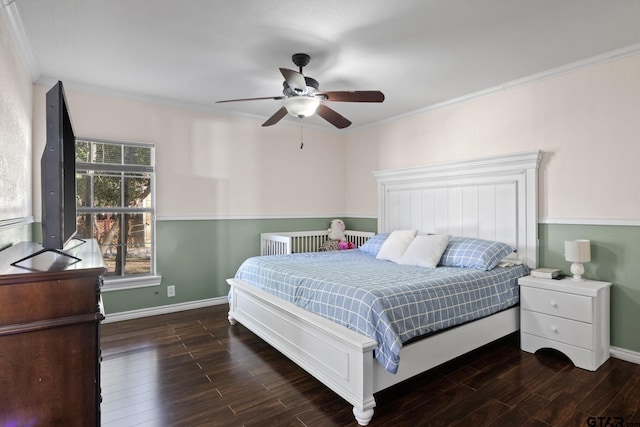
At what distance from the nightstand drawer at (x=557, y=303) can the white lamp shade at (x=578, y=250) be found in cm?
31

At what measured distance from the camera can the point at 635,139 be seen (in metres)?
2.74

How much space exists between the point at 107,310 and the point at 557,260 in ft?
14.9

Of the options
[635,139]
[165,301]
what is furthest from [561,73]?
[165,301]

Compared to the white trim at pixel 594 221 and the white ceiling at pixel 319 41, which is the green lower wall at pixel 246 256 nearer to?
the white trim at pixel 594 221

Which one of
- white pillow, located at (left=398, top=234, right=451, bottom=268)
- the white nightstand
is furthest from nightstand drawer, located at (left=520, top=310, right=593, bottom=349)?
white pillow, located at (left=398, top=234, right=451, bottom=268)

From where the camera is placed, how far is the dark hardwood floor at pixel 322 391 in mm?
2031

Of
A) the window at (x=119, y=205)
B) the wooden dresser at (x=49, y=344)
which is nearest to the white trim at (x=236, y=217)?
the window at (x=119, y=205)

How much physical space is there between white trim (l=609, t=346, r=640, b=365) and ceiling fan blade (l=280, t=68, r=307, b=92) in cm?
328

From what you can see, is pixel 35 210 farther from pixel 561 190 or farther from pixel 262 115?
pixel 561 190

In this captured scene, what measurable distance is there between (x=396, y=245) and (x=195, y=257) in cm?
240

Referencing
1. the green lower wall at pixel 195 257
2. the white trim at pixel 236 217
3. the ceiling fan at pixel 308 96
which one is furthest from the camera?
the white trim at pixel 236 217

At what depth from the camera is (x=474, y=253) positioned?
316 centimetres

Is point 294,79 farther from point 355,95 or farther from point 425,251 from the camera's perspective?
point 425,251

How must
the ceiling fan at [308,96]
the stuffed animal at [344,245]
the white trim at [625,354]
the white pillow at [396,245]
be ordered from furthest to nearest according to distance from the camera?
the stuffed animal at [344,245]
the white pillow at [396,245]
the white trim at [625,354]
the ceiling fan at [308,96]
